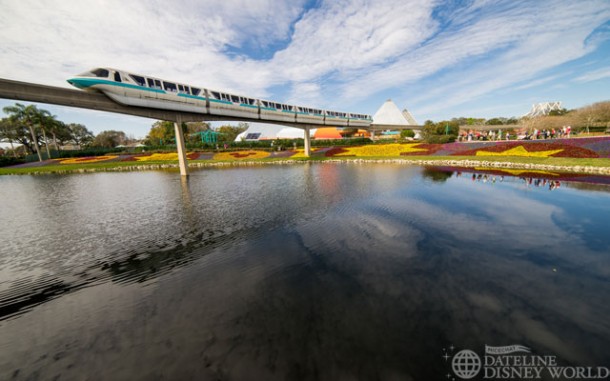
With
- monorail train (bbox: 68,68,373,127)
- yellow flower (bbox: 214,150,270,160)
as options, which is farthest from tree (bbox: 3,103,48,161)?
monorail train (bbox: 68,68,373,127)

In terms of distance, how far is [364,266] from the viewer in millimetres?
7426

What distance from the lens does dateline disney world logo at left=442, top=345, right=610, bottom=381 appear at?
3912 mm

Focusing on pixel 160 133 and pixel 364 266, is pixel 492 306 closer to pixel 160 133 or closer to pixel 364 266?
pixel 364 266

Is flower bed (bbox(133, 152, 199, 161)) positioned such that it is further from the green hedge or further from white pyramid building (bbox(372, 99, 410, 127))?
white pyramid building (bbox(372, 99, 410, 127))

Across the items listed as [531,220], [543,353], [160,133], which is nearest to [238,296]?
[543,353]

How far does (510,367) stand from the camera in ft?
13.3

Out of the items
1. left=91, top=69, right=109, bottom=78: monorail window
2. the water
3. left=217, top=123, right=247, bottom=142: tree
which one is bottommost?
the water

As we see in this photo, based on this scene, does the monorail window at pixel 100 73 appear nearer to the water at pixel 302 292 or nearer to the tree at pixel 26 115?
the water at pixel 302 292

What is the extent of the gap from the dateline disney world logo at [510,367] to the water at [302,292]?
4.8 inches

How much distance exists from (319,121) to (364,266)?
46289 mm

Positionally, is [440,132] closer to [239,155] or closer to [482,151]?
[482,151]

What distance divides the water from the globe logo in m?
0.14

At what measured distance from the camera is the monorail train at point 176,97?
900 inches

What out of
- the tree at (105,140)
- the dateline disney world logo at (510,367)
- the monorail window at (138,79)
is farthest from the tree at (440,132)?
the tree at (105,140)
